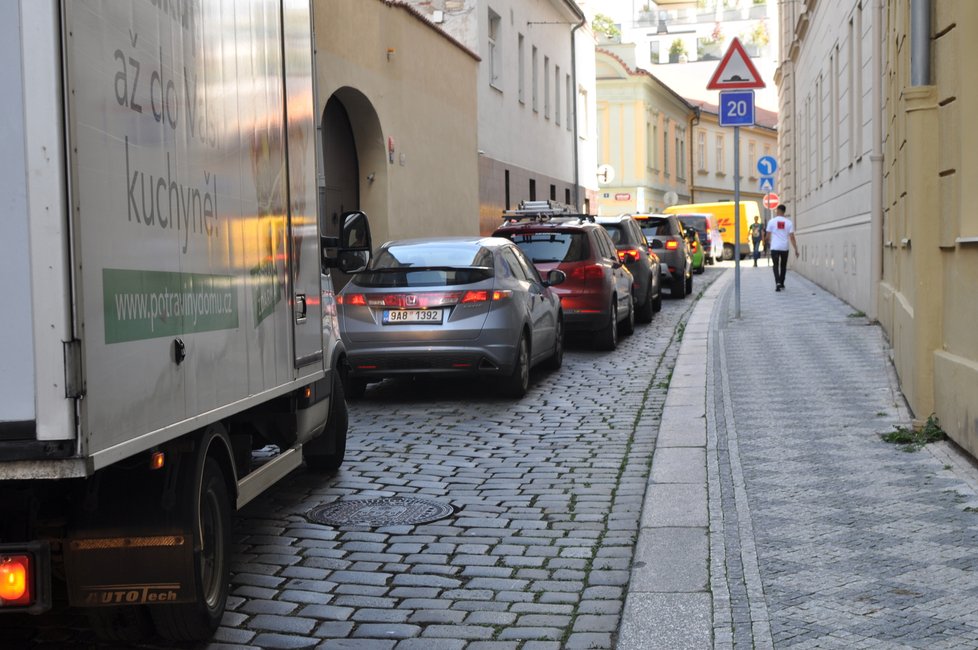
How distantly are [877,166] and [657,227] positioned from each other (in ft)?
30.8

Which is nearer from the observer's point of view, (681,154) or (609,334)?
(609,334)

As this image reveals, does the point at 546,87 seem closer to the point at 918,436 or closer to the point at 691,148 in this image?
the point at 918,436

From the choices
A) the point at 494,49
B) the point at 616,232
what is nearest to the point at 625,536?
the point at 616,232

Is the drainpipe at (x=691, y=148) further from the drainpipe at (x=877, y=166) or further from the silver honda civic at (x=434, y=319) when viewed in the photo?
the silver honda civic at (x=434, y=319)

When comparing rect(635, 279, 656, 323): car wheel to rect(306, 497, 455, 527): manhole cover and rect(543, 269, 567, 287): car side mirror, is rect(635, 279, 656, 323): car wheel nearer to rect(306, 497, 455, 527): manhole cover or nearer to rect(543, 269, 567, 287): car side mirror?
rect(543, 269, 567, 287): car side mirror

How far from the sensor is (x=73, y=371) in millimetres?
3547

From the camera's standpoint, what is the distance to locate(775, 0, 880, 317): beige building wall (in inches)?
715

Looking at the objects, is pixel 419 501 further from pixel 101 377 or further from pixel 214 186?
pixel 101 377

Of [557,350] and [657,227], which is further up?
[657,227]

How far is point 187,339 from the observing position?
4.47 m

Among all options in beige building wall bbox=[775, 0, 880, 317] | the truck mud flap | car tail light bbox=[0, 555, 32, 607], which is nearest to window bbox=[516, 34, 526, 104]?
beige building wall bbox=[775, 0, 880, 317]

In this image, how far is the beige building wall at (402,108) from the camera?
61.0 feet

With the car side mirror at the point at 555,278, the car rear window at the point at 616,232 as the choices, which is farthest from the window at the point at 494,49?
the car side mirror at the point at 555,278

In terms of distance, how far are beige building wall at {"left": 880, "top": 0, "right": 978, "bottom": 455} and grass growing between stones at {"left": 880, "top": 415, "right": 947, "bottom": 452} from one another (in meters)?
0.08
